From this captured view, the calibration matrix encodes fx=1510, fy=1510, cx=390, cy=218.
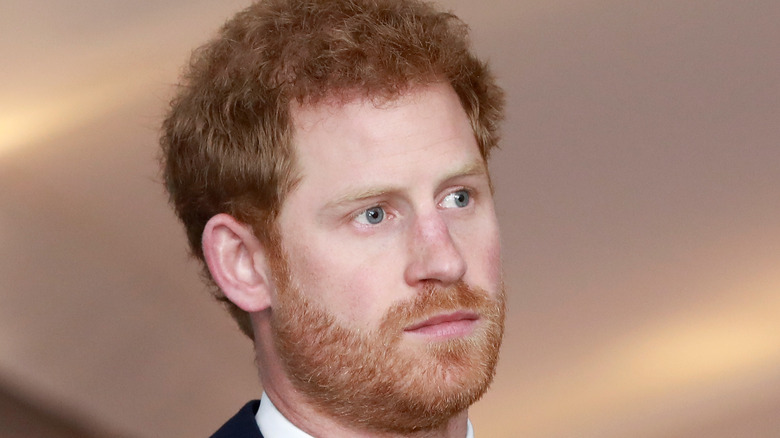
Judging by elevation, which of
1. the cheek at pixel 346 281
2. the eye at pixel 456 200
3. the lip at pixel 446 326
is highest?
the eye at pixel 456 200

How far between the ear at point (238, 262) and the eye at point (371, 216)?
0.21 meters

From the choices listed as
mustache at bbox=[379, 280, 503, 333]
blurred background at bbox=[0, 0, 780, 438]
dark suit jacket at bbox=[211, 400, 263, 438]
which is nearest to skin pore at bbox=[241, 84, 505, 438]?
mustache at bbox=[379, 280, 503, 333]

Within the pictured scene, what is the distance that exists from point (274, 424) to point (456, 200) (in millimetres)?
545

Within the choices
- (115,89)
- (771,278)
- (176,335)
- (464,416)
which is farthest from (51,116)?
(771,278)

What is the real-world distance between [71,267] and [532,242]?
144cm

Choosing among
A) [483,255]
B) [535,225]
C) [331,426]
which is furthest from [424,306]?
[535,225]

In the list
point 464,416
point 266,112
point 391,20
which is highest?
point 391,20

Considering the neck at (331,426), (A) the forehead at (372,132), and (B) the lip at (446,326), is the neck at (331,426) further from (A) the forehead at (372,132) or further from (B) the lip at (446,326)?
(A) the forehead at (372,132)

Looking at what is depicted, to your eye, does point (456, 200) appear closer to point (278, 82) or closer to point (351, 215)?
point (351, 215)

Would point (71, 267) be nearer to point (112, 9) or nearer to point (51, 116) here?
point (51, 116)

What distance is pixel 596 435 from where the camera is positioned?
4.82 metres

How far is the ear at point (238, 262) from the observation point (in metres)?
2.78

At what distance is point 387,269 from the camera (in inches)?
103

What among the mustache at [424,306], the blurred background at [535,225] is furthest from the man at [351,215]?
the blurred background at [535,225]
